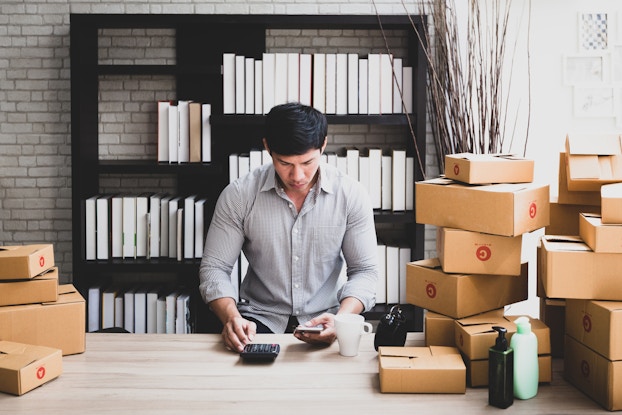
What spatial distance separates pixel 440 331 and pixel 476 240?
269 millimetres

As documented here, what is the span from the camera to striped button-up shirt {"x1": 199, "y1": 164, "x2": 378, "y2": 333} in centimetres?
267

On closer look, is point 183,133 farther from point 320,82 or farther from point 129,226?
point 320,82

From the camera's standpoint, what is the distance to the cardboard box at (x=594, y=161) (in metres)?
1.97

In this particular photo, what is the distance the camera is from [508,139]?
13.0 feet

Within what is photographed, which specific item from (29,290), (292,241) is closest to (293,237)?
(292,241)

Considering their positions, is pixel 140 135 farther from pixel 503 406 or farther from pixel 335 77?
pixel 503 406

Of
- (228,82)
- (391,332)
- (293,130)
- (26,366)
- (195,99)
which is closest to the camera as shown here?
(26,366)

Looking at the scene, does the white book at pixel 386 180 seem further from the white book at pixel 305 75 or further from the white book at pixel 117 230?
the white book at pixel 117 230

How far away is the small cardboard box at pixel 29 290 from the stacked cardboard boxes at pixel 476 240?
104 centimetres

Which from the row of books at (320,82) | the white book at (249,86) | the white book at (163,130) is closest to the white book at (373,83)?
the row of books at (320,82)

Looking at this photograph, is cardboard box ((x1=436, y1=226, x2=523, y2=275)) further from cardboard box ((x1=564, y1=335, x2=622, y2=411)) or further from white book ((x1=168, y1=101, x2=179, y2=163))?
white book ((x1=168, y1=101, x2=179, y2=163))

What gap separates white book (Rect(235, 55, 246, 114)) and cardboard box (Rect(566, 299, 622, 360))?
2231 millimetres

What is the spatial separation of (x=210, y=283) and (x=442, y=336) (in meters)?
0.90

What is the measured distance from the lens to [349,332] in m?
1.99
